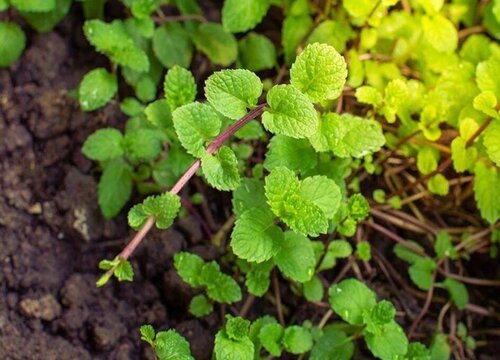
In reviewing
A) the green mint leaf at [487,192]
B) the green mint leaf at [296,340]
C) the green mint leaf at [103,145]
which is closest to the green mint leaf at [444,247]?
the green mint leaf at [487,192]

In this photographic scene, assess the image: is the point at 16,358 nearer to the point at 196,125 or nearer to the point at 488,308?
the point at 196,125

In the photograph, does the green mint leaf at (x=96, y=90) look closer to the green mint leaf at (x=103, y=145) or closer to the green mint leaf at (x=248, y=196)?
the green mint leaf at (x=103, y=145)

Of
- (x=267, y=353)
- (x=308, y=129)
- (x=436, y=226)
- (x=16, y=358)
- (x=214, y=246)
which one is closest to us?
(x=308, y=129)

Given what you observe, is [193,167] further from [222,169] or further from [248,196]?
[248,196]

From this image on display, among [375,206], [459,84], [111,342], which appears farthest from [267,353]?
[459,84]

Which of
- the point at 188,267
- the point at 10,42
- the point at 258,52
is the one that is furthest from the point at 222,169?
the point at 10,42

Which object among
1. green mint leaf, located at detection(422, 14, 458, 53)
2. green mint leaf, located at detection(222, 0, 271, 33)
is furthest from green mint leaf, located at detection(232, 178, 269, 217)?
green mint leaf, located at detection(422, 14, 458, 53)
